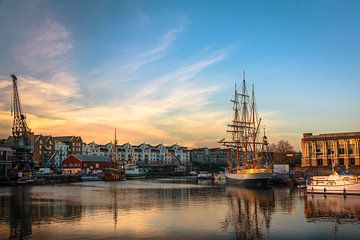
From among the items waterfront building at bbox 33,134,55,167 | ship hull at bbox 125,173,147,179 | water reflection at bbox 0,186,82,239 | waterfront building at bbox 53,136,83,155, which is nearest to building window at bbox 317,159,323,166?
ship hull at bbox 125,173,147,179

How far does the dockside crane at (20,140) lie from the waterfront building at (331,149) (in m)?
89.7

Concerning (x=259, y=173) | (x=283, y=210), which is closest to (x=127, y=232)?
(x=283, y=210)

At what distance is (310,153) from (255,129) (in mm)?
43156

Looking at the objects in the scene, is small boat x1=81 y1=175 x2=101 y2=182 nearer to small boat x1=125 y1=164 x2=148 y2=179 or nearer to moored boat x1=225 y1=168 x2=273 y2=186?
small boat x1=125 y1=164 x2=148 y2=179

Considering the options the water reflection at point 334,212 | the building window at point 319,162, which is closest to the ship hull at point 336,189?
the water reflection at point 334,212

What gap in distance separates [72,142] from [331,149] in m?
117

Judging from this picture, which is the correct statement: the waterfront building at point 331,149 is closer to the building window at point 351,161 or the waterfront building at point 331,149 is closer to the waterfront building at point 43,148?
the building window at point 351,161

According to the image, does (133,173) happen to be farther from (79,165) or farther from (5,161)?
(5,161)

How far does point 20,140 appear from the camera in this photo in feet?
386

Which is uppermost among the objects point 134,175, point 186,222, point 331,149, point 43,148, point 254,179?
point 43,148

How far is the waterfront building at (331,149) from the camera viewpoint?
11519 cm

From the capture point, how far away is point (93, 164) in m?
148

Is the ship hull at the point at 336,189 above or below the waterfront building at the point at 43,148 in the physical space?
below

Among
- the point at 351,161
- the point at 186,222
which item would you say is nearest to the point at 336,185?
the point at 186,222
